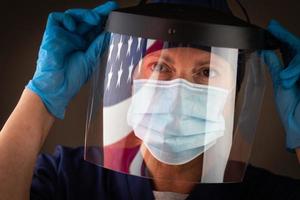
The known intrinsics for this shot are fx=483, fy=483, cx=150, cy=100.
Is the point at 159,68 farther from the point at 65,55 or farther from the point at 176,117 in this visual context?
the point at 65,55

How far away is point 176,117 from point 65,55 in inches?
14.7

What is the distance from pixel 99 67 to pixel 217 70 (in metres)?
0.26

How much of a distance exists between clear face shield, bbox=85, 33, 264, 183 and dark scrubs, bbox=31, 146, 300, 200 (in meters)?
0.11

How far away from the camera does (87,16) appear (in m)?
1.07

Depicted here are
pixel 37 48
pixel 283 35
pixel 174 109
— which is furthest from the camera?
pixel 37 48

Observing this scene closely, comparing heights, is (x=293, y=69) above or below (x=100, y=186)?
above

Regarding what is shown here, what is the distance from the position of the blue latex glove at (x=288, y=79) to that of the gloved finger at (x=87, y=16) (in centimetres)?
38

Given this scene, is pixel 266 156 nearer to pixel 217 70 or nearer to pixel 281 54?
pixel 281 54

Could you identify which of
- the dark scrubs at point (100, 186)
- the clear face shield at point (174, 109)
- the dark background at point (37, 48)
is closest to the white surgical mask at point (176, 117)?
the clear face shield at point (174, 109)

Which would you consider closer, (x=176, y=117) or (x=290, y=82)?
(x=176, y=117)

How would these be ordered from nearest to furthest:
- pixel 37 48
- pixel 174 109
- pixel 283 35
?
pixel 174 109 < pixel 283 35 < pixel 37 48

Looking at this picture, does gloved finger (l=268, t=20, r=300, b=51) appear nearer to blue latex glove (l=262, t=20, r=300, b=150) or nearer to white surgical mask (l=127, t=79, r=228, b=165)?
blue latex glove (l=262, t=20, r=300, b=150)

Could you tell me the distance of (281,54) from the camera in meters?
1.12

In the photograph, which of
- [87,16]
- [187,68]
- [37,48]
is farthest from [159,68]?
[37,48]
